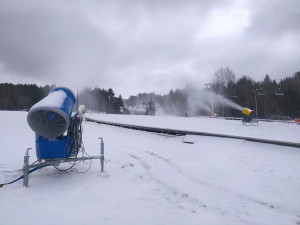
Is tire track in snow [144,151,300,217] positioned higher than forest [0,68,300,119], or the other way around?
forest [0,68,300,119]

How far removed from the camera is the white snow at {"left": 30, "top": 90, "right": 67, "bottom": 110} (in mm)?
5056

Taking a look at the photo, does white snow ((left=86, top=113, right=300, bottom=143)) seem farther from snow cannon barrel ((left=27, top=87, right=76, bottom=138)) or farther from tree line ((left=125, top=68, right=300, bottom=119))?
tree line ((left=125, top=68, right=300, bottom=119))

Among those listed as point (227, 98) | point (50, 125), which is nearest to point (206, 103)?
point (227, 98)

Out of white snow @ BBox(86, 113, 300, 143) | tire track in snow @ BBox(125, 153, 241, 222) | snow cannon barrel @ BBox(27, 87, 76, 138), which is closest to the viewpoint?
tire track in snow @ BBox(125, 153, 241, 222)

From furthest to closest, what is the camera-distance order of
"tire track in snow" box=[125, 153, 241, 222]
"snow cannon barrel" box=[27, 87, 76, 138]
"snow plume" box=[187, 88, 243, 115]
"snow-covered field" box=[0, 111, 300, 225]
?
Result: "snow plume" box=[187, 88, 243, 115] → "snow cannon barrel" box=[27, 87, 76, 138] → "tire track in snow" box=[125, 153, 241, 222] → "snow-covered field" box=[0, 111, 300, 225]

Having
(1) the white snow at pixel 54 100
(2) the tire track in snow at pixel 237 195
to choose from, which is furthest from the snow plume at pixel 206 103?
(1) the white snow at pixel 54 100

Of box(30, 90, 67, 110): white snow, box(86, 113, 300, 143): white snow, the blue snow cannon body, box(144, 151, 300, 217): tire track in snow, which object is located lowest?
box(144, 151, 300, 217): tire track in snow

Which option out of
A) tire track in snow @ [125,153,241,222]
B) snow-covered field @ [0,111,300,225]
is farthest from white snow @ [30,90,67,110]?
tire track in snow @ [125,153,241,222]

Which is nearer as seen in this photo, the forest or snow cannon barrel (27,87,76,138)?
snow cannon barrel (27,87,76,138)

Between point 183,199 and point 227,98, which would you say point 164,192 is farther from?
point 227,98

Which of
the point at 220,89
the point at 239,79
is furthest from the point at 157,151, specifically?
the point at 239,79

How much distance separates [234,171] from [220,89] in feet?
195

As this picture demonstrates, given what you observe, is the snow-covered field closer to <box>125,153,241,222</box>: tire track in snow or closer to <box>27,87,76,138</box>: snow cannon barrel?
<box>125,153,241,222</box>: tire track in snow

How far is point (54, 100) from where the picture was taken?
210 inches
